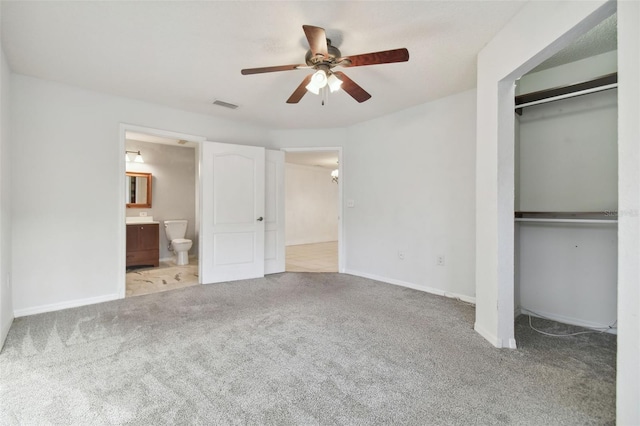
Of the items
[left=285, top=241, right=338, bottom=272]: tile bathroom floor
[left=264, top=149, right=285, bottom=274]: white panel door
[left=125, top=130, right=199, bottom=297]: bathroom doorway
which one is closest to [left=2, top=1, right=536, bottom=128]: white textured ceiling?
[left=264, top=149, right=285, bottom=274]: white panel door

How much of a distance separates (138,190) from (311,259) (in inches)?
141

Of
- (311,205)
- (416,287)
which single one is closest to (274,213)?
(416,287)

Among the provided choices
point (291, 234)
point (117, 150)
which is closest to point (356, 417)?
point (117, 150)

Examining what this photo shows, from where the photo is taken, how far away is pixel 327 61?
2.19 meters

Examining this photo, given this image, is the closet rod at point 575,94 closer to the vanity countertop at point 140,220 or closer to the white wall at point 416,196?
the white wall at point 416,196

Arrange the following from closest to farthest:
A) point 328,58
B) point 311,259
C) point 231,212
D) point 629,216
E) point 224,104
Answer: point 629,216 < point 328,58 < point 224,104 < point 231,212 < point 311,259

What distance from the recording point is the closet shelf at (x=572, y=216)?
221cm

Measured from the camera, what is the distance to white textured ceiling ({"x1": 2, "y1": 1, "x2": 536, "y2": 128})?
1.92 metres

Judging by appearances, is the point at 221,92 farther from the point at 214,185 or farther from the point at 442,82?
the point at 442,82

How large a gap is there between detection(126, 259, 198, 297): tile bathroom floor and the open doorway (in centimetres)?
252

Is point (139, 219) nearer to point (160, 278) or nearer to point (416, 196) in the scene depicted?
point (160, 278)

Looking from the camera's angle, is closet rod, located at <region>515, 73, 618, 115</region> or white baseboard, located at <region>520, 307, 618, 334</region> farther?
white baseboard, located at <region>520, 307, 618, 334</region>

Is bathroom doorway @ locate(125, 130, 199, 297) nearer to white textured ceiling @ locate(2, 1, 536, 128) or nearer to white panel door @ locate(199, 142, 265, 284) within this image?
white panel door @ locate(199, 142, 265, 284)

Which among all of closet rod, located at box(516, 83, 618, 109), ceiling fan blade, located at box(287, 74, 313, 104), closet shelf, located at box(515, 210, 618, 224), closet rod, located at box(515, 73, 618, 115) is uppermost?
ceiling fan blade, located at box(287, 74, 313, 104)
